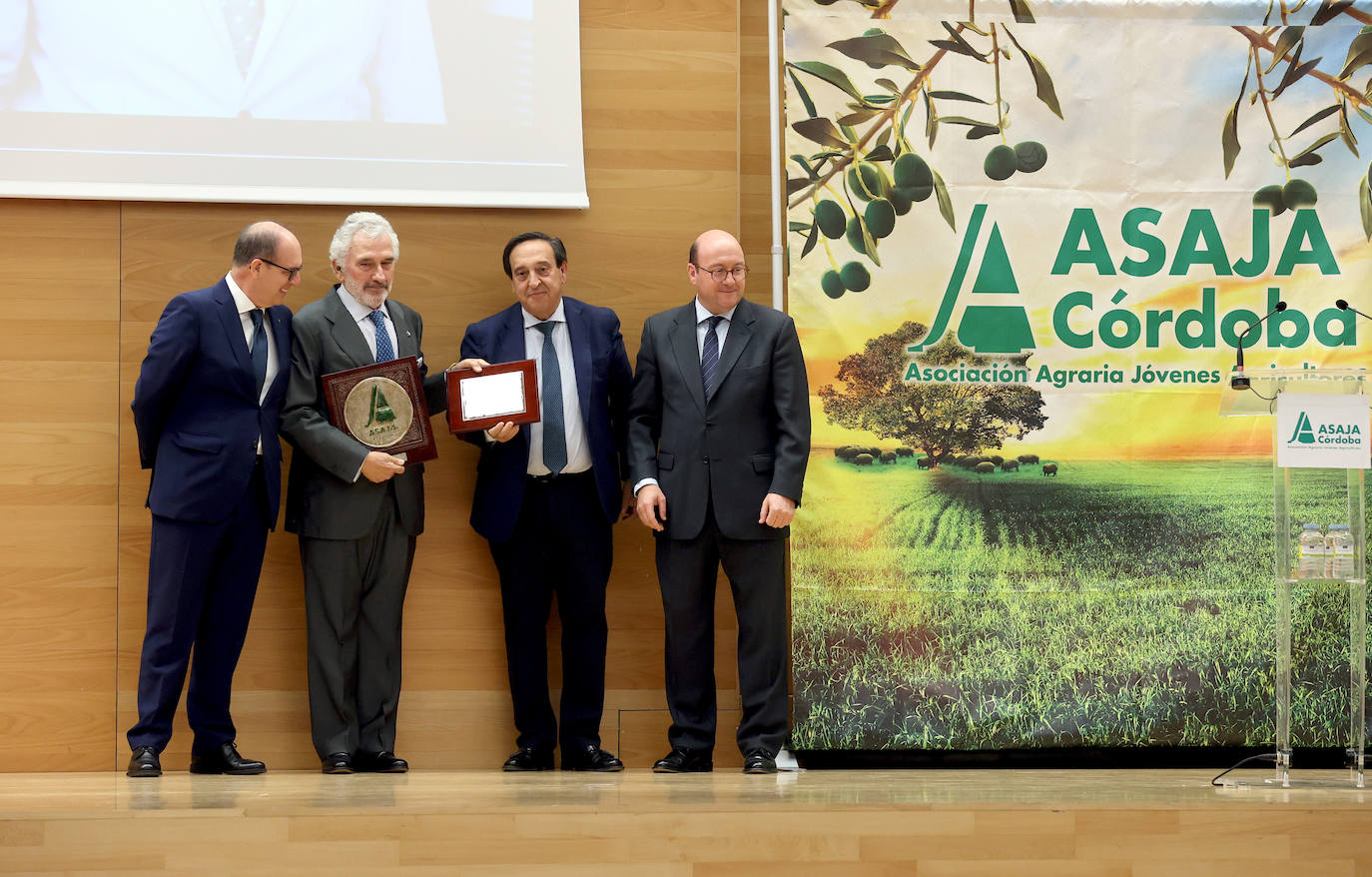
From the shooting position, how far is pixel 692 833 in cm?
276

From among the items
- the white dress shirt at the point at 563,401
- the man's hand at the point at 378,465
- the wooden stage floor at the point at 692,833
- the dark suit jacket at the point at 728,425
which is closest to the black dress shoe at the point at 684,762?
the wooden stage floor at the point at 692,833

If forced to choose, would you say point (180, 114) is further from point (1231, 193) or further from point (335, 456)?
point (1231, 193)

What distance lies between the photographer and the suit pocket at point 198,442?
137 inches

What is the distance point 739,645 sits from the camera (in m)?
3.65

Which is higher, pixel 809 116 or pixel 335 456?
pixel 809 116

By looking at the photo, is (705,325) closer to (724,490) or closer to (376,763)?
(724,490)

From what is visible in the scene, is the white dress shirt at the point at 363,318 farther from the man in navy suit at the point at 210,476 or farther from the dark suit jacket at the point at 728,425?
the dark suit jacket at the point at 728,425

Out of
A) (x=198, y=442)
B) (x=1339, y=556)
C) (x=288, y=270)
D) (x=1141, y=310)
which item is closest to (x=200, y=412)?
(x=198, y=442)

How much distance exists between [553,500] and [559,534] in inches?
4.2

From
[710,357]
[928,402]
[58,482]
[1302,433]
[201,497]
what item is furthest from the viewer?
[928,402]

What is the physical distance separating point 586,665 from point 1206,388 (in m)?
2.29

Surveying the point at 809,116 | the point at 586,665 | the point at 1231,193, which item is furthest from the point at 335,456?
the point at 1231,193

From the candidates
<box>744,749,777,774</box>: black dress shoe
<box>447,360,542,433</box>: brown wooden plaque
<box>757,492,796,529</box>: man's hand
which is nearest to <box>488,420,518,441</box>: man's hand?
<box>447,360,542,433</box>: brown wooden plaque

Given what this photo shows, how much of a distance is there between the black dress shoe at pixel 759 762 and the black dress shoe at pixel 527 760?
0.66 meters
